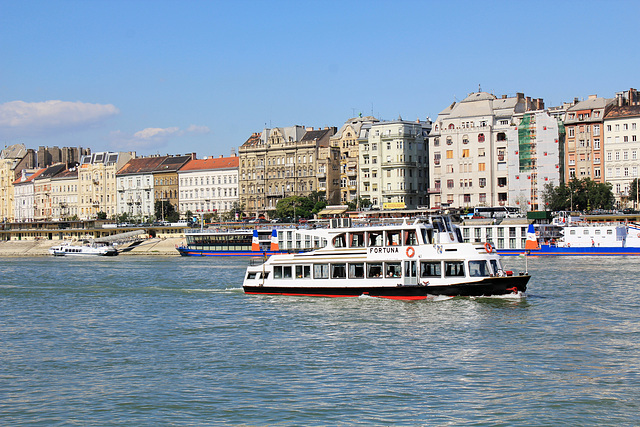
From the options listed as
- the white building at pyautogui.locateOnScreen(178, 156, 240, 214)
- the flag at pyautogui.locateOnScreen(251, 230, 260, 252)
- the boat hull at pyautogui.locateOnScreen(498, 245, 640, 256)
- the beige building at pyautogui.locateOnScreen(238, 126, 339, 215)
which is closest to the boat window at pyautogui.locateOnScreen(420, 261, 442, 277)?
the boat hull at pyautogui.locateOnScreen(498, 245, 640, 256)

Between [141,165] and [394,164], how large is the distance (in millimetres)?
57826

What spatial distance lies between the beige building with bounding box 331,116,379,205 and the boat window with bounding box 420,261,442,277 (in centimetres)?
8751

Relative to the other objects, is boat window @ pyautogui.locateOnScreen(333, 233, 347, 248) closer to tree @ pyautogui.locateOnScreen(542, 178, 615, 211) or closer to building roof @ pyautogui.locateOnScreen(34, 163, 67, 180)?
tree @ pyautogui.locateOnScreen(542, 178, 615, 211)

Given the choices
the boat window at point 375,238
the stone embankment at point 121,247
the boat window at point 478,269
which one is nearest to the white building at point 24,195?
the stone embankment at point 121,247

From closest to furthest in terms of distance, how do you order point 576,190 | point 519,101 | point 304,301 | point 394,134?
point 304,301, point 576,190, point 519,101, point 394,134

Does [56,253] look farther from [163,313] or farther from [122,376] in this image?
[122,376]

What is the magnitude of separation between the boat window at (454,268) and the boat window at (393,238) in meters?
3.03

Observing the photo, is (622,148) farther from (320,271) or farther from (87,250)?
(320,271)

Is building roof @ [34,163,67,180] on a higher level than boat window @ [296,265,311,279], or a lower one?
higher

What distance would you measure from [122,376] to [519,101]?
A: 9781cm

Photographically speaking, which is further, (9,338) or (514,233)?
(514,233)

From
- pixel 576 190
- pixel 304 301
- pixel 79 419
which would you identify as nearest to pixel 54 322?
pixel 304 301

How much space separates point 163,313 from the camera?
42.3 metres

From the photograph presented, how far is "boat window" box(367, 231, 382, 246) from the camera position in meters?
45.7
